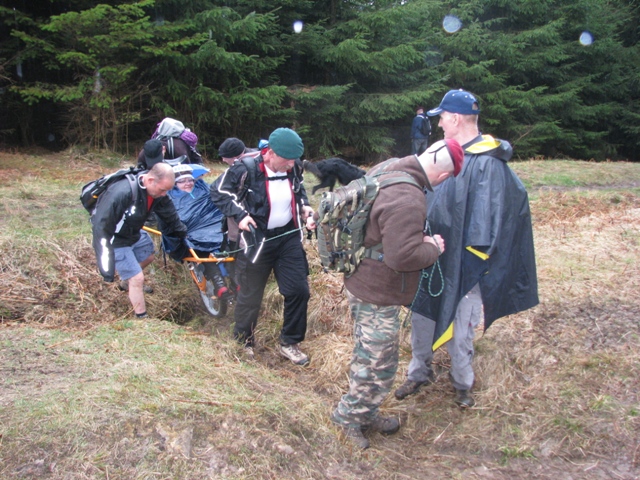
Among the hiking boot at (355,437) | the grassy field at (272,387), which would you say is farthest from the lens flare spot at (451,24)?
the hiking boot at (355,437)

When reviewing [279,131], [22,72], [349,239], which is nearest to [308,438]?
[349,239]

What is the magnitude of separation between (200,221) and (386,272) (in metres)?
3.11

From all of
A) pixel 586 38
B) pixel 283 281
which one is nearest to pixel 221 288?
pixel 283 281

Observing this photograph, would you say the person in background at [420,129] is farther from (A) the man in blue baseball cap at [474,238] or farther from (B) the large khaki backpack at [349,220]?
(B) the large khaki backpack at [349,220]

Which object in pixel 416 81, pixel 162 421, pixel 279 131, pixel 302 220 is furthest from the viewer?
pixel 416 81

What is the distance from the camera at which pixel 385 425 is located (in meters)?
3.55

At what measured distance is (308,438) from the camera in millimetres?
3189

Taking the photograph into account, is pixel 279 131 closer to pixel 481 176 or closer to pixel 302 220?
pixel 302 220

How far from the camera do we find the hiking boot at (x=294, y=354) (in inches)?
182

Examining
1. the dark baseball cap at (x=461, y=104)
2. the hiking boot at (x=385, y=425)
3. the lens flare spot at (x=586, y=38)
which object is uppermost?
the lens flare spot at (x=586, y=38)

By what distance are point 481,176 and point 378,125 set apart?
1603 centimetres

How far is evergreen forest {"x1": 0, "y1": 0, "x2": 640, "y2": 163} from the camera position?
13102 mm

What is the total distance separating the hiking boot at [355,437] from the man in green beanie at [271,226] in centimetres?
131

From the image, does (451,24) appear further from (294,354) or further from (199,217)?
(294,354)
